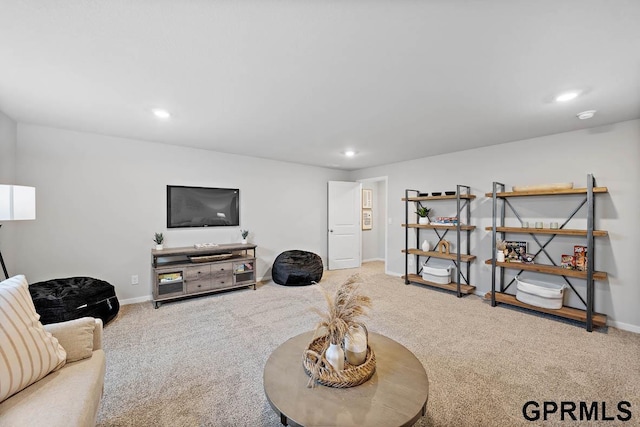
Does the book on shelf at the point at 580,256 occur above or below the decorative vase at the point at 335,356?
above

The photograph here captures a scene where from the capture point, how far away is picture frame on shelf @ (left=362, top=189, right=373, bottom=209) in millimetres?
7004

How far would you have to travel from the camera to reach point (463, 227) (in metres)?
4.08

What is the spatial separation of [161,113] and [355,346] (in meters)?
2.82

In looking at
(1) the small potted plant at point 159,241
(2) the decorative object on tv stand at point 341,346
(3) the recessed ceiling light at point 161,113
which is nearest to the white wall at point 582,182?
(2) the decorative object on tv stand at point 341,346

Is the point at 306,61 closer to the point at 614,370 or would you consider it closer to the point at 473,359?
the point at 473,359

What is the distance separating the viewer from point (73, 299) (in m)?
2.78

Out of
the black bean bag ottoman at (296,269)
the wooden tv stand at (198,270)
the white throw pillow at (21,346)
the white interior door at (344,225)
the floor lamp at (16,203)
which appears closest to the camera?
the white throw pillow at (21,346)

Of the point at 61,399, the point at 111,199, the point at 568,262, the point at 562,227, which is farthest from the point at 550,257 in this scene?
the point at 111,199

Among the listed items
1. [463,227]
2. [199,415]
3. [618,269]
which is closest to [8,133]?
[199,415]

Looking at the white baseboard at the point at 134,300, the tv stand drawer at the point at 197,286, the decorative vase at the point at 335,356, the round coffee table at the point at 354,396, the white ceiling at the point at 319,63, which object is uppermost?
the white ceiling at the point at 319,63

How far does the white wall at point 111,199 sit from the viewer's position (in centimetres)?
322

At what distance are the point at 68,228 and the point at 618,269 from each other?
660 cm

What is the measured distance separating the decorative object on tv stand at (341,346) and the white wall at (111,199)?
347cm

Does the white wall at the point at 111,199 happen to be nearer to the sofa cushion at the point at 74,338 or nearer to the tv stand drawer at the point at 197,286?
the tv stand drawer at the point at 197,286
